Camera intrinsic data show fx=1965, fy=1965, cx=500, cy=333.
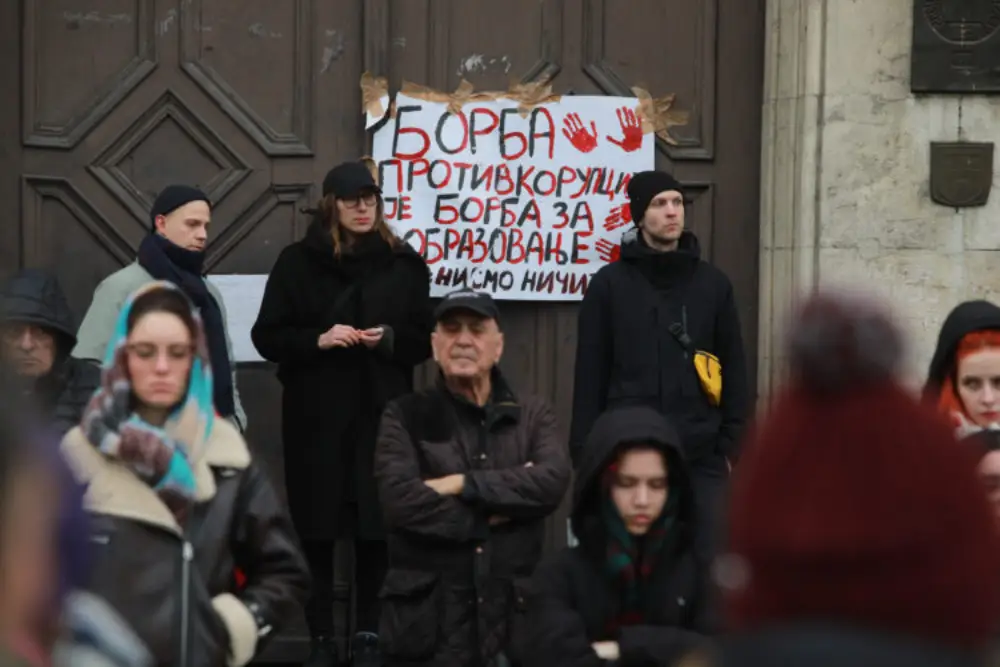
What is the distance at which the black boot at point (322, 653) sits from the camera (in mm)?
→ 7094

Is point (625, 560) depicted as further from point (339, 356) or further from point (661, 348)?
point (339, 356)

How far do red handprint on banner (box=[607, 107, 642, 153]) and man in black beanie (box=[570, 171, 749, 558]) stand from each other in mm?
864

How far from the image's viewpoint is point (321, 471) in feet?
23.3

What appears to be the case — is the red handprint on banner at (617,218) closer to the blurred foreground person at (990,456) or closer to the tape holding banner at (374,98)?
the tape holding banner at (374,98)

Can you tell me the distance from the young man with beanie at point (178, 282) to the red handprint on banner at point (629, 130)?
1854 mm

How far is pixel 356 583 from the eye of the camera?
7.14 m

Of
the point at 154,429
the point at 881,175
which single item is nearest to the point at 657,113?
the point at 881,175

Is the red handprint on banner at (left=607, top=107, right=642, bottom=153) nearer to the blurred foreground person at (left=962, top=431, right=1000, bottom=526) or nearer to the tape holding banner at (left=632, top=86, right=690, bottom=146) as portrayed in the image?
the tape holding banner at (left=632, top=86, right=690, bottom=146)

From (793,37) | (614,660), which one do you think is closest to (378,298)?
(793,37)

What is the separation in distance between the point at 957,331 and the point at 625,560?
126 cm

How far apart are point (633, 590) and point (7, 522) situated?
9.84 feet

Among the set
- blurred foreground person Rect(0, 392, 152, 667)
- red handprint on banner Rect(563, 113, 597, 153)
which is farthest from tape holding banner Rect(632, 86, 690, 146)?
blurred foreground person Rect(0, 392, 152, 667)

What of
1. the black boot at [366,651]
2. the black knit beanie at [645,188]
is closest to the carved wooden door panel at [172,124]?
the black boot at [366,651]

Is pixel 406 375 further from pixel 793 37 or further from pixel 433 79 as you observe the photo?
pixel 793 37
